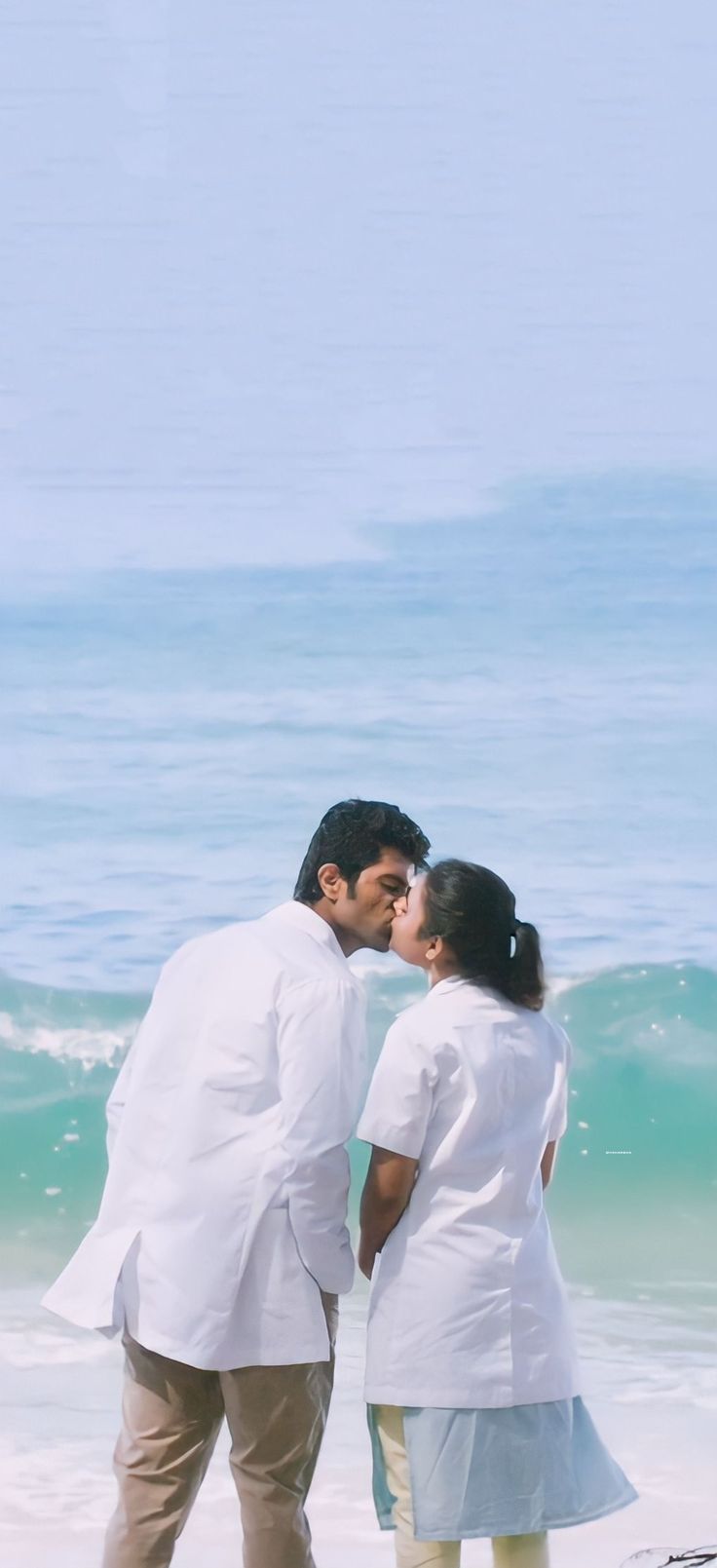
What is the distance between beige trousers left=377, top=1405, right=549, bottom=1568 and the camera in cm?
193

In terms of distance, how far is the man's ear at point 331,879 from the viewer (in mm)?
2031

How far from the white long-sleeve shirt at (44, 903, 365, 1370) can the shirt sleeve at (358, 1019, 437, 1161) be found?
0.04 m

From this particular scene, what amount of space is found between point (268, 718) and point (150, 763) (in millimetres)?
586

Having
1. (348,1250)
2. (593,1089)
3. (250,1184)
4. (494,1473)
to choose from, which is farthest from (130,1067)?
(593,1089)

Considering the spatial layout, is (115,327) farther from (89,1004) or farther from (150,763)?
(89,1004)

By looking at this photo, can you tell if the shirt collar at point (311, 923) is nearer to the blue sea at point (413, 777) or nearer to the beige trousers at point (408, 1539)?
the beige trousers at point (408, 1539)

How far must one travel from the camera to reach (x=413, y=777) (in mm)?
6355

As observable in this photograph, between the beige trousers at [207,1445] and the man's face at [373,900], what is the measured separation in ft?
1.41

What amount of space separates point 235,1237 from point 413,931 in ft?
1.30

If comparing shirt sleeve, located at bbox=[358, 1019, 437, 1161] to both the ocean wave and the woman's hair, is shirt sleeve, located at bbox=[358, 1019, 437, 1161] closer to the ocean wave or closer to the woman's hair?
the woman's hair

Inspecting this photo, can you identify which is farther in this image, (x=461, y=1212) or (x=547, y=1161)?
(x=547, y=1161)

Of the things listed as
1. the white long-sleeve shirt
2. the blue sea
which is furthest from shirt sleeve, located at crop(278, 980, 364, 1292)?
the blue sea

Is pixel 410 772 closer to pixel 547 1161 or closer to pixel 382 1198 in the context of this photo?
pixel 547 1161

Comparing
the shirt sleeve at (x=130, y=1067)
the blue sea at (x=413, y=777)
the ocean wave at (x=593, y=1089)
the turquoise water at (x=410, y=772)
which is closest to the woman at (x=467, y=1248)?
the shirt sleeve at (x=130, y=1067)
